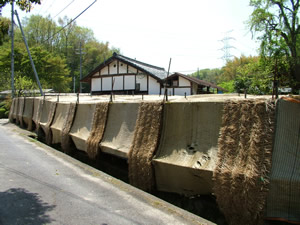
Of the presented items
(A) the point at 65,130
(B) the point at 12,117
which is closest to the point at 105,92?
(B) the point at 12,117

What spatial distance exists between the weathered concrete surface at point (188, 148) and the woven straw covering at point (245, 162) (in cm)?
30

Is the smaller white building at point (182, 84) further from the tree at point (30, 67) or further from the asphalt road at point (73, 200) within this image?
the tree at point (30, 67)

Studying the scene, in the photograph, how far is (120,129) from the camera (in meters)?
7.04

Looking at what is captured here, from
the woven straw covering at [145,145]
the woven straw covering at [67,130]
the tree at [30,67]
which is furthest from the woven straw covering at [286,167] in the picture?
the tree at [30,67]

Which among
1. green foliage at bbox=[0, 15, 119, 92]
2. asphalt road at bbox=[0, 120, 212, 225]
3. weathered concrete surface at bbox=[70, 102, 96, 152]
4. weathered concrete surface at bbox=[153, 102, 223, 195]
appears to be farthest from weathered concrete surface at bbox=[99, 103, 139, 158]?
green foliage at bbox=[0, 15, 119, 92]

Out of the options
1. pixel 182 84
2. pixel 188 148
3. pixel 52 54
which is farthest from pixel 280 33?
pixel 52 54

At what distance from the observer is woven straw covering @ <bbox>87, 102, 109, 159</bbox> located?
7570 millimetres

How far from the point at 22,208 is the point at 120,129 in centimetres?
318

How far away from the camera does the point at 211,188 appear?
432cm

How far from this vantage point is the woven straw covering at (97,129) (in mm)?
7570

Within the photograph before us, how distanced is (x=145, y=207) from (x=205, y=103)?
2193 millimetres

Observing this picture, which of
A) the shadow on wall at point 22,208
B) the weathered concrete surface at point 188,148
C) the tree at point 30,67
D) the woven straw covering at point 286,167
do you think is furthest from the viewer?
the tree at point 30,67

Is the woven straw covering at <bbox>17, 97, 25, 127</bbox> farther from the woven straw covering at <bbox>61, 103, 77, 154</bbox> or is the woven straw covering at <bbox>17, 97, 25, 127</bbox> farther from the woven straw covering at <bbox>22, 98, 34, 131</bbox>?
the woven straw covering at <bbox>61, 103, 77, 154</bbox>

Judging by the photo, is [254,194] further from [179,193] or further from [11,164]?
[11,164]
